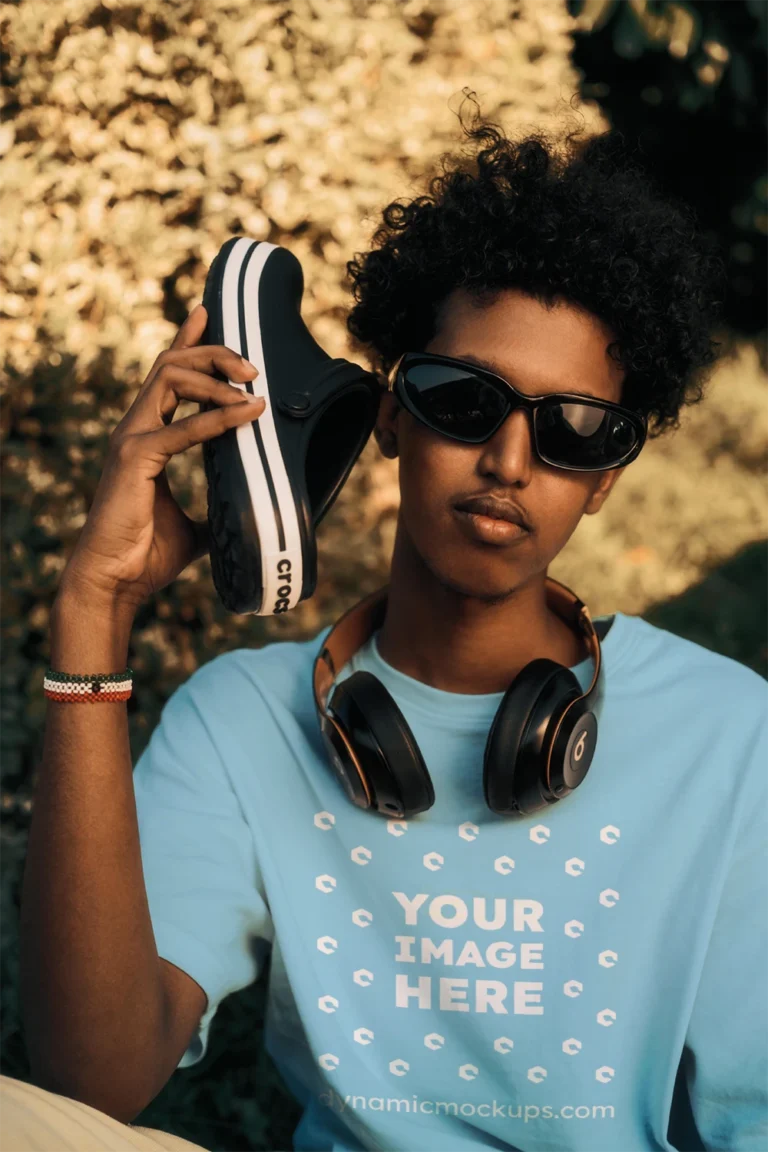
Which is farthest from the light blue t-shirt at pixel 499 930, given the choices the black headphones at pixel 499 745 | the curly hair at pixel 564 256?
the curly hair at pixel 564 256

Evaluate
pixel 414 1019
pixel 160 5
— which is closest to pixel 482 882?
pixel 414 1019

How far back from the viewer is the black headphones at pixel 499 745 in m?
1.88

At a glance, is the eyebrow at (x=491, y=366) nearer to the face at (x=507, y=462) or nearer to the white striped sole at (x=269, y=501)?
the face at (x=507, y=462)

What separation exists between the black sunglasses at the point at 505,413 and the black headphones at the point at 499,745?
367mm

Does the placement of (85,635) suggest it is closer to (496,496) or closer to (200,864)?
(200,864)

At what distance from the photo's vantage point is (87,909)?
174 cm

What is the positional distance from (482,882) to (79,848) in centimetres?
68

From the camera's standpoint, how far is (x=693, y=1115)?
1.96 m

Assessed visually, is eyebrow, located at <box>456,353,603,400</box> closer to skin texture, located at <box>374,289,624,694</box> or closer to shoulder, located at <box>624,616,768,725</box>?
skin texture, located at <box>374,289,624,694</box>

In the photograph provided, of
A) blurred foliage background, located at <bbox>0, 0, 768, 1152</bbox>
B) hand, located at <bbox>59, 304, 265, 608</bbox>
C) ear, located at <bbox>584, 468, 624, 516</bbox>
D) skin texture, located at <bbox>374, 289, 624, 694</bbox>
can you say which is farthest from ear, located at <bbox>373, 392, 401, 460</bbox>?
blurred foliage background, located at <bbox>0, 0, 768, 1152</bbox>

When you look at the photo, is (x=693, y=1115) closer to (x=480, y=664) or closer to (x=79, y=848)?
(x=480, y=664)

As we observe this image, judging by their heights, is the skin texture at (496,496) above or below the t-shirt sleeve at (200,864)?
above

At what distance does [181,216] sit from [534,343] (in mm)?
1939

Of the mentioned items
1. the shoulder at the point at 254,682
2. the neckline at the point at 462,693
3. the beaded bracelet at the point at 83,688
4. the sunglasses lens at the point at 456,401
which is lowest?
the shoulder at the point at 254,682
